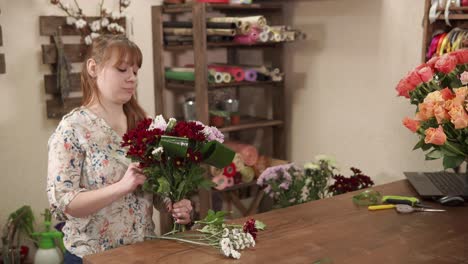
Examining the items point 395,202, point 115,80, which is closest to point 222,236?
point 115,80

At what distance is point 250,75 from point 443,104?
202 cm

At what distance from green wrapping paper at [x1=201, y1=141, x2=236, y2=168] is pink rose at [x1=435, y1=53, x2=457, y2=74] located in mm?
690

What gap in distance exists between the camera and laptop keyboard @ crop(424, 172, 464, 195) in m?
2.19

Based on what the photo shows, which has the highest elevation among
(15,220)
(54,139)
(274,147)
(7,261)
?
Answer: (54,139)

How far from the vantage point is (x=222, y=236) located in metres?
1.61

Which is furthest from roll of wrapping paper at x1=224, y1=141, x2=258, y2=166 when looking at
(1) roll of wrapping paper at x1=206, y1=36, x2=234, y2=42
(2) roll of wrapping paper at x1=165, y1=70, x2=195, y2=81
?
(1) roll of wrapping paper at x1=206, y1=36, x2=234, y2=42

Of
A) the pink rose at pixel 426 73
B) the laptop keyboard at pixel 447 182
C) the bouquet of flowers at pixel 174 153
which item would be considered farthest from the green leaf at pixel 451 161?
the bouquet of flowers at pixel 174 153

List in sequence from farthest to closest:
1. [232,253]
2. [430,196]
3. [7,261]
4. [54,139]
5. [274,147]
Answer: [274,147] → [7,261] → [430,196] → [54,139] → [232,253]

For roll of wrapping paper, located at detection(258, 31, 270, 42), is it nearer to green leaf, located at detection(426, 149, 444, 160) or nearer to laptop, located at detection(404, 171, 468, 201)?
laptop, located at detection(404, 171, 468, 201)

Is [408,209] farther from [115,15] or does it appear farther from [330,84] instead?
[115,15]

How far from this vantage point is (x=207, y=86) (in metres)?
3.36

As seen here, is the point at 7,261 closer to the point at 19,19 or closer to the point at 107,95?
the point at 19,19

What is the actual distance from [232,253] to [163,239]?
267 millimetres

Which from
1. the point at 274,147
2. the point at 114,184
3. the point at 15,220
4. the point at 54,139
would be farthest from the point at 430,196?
the point at 15,220
